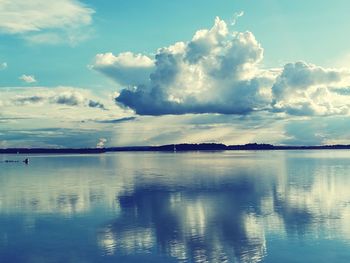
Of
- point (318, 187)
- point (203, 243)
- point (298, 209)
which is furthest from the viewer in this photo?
point (318, 187)

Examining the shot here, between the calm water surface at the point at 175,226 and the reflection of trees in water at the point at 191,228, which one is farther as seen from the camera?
the reflection of trees in water at the point at 191,228

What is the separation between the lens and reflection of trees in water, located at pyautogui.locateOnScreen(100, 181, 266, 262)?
95.3 feet

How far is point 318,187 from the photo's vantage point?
221 ft

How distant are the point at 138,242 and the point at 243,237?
307 inches

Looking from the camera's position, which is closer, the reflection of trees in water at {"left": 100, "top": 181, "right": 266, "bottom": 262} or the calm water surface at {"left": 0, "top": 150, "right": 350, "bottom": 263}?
the calm water surface at {"left": 0, "top": 150, "right": 350, "bottom": 263}

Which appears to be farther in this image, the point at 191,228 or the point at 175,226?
the point at 175,226

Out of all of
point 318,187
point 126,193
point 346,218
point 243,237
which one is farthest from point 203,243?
point 318,187

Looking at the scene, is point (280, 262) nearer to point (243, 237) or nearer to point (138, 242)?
point (243, 237)

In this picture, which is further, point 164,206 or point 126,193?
point 126,193

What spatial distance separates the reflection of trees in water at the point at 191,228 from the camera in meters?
29.0

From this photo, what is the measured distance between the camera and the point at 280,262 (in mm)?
26703

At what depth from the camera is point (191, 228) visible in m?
36.1

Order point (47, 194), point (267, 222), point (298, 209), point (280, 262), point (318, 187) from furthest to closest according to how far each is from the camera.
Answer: point (318, 187), point (47, 194), point (298, 209), point (267, 222), point (280, 262)

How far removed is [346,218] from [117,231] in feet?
68.4
